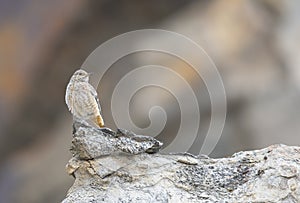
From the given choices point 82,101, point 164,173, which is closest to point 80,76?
point 82,101

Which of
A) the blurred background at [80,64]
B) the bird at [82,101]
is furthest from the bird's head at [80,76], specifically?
the blurred background at [80,64]

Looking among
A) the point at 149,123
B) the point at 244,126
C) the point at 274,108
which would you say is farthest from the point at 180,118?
the point at 274,108

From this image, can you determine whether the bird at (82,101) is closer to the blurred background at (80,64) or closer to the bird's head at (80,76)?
the bird's head at (80,76)

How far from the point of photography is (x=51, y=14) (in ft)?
A: 4.89

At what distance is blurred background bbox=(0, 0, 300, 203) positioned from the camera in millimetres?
1498

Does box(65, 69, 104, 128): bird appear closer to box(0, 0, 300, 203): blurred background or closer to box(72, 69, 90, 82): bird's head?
box(72, 69, 90, 82): bird's head

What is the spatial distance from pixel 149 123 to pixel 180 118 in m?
0.14

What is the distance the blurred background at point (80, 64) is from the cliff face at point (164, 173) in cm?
79

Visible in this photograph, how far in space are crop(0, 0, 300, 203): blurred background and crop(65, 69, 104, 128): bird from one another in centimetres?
74

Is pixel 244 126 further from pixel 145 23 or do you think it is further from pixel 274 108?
pixel 145 23

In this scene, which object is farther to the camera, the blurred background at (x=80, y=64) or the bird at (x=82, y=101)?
the blurred background at (x=80, y=64)

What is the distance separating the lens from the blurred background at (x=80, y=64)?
150 cm

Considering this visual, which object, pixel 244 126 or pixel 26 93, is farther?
pixel 244 126

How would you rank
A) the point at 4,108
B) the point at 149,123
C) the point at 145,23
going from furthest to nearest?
the point at 145,23
the point at 4,108
the point at 149,123
